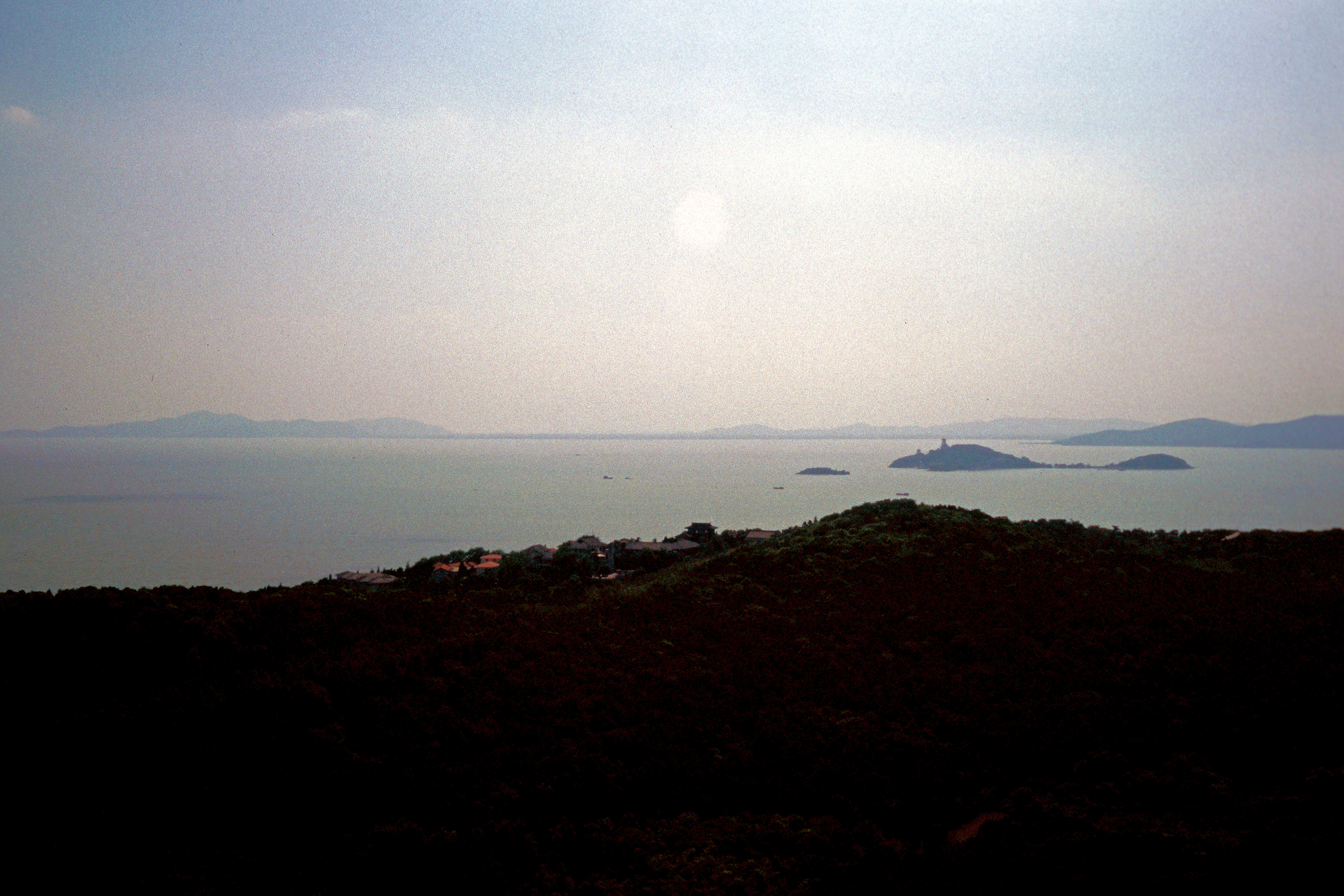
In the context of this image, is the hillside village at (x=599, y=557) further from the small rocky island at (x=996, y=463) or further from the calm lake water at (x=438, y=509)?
the small rocky island at (x=996, y=463)

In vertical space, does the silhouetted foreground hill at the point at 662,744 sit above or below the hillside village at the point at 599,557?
above

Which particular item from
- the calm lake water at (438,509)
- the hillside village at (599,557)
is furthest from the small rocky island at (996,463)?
the hillside village at (599,557)

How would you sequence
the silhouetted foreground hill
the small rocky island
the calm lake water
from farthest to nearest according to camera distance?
the small rocky island
the calm lake water
the silhouetted foreground hill

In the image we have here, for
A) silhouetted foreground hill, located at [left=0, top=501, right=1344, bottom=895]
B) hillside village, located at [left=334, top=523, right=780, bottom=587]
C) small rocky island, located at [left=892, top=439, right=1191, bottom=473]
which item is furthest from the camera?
small rocky island, located at [left=892, top=439, right=1191, bottom=473]

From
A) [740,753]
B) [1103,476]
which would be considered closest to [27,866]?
[740,753]

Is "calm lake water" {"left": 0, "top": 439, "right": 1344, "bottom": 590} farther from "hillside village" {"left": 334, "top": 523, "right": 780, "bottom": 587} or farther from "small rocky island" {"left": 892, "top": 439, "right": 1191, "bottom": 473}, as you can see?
"hillside village" {"left": 334, "top": 523, "right": 780, "bottom": 587}

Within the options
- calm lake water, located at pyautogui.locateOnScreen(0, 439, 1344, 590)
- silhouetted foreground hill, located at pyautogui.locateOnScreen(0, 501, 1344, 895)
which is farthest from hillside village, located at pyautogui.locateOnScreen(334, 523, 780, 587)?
calm lake water, located at pyautogui.locateOnScreen(0, 439, 1344, 590)

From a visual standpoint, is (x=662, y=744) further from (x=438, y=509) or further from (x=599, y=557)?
(x=438, y=509)
